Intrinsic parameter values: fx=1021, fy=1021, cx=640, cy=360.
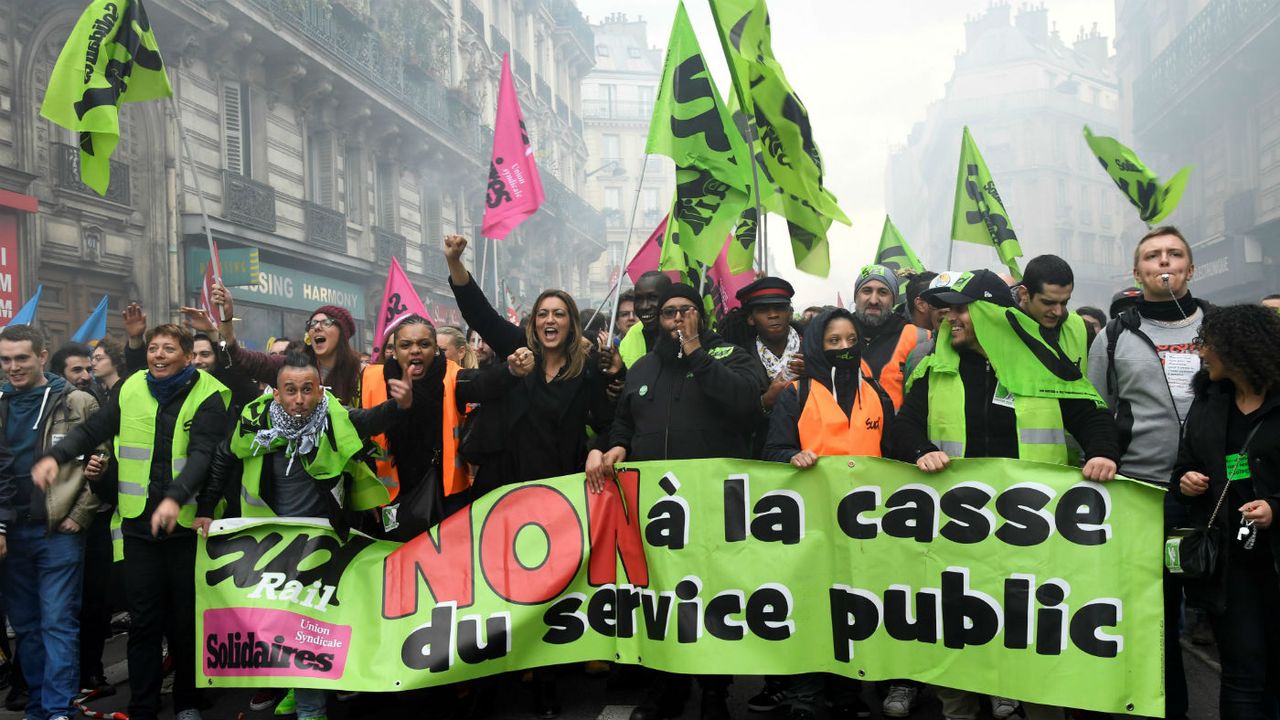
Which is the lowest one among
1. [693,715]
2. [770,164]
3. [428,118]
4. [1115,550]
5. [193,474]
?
[693,715]

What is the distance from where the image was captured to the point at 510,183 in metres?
7.77

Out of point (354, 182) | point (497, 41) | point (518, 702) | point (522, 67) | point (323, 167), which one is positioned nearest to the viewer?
point (518, 702)

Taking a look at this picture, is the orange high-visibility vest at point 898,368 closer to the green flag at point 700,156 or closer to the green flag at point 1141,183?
the green flag at point 700,156

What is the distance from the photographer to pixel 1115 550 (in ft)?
12.6

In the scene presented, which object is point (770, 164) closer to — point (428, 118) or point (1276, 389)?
point (1276, 389)

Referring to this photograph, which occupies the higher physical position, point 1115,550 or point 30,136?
point 30,136

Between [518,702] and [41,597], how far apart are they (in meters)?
2.31

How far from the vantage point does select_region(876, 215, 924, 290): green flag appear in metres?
10.2

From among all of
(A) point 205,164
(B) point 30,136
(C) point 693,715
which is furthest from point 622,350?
(A) point 205,164

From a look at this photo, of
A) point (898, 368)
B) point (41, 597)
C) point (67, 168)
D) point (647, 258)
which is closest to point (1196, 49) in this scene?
point (647, 258)

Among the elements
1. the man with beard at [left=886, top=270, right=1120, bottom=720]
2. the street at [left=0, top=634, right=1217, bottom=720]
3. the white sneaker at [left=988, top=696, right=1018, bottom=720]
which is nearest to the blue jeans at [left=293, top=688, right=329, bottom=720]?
the street at [left=0, top=634, right=1217, bottom=720]

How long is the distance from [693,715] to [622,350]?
2.25 m

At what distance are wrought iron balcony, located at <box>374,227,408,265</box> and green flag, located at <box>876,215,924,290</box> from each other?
1412 cm

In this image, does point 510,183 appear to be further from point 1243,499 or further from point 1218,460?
point 1243,499
